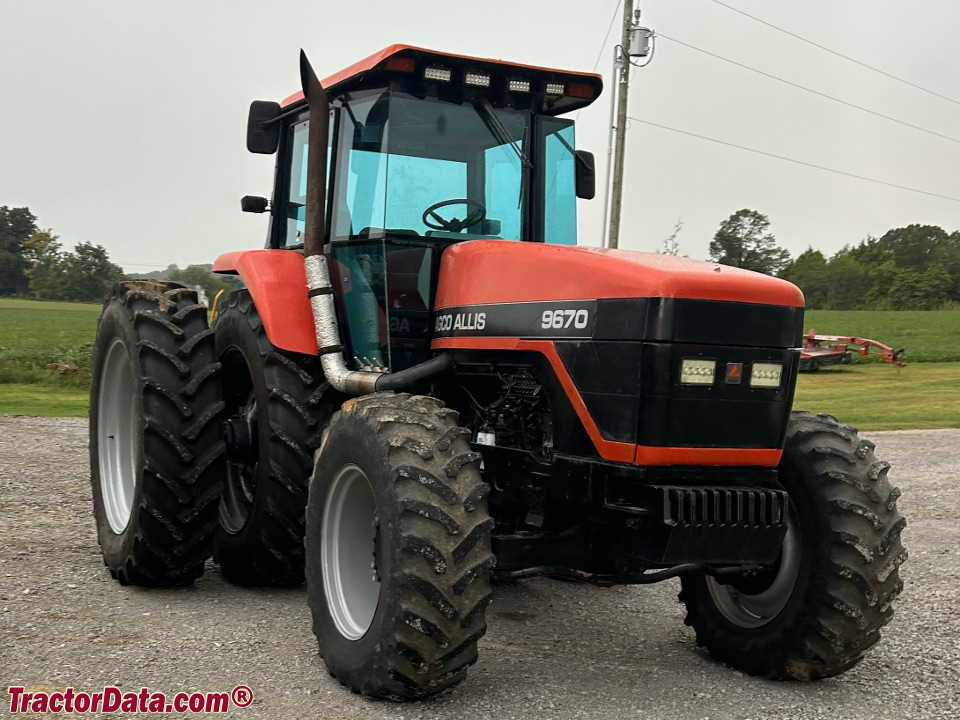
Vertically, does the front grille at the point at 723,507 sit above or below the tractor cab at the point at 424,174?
below

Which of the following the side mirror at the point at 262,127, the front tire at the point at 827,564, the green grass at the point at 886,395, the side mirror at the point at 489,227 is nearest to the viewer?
the front tire at the point at 827,564

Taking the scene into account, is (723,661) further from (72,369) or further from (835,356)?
(835,356)

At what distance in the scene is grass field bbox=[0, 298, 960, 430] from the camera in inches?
708

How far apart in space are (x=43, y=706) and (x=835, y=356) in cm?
2540

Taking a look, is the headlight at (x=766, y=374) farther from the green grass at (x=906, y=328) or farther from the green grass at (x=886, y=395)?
the green grass at (x=906, y=328)

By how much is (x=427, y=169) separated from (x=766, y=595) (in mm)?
2594

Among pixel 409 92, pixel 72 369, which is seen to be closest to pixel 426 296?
pixel 409 92

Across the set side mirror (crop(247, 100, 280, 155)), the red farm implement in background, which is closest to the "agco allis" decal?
side mirror (crop(247, 100, 280, 155))

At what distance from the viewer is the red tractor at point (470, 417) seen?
162 inches

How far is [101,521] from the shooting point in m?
6.48

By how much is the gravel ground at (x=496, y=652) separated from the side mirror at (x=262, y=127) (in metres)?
2.52

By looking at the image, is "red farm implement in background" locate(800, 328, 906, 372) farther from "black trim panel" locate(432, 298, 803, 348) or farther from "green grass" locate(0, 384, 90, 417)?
"black trim panel" locate(432, 298, 803, 348)

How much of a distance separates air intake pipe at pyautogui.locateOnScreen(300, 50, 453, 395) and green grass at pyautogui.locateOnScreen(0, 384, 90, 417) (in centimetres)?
1070

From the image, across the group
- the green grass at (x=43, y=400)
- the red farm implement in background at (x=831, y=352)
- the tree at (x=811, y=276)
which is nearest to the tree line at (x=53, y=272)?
the green grass at (x=43, y=400)
